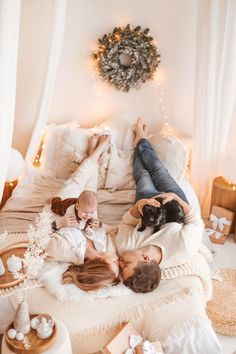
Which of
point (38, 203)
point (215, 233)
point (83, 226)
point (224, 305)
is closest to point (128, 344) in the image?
point (83, 226)

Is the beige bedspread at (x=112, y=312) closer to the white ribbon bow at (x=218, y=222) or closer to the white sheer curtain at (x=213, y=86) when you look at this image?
the white ribbon bow at (x=218, y=222)

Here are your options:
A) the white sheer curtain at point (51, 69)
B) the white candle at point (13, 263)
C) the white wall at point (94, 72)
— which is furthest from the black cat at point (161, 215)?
the white wall at point (94, 72)

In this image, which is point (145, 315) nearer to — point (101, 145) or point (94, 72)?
point (101, 145)

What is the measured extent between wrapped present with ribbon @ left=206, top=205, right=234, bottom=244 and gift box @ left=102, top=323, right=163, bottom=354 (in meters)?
1.55

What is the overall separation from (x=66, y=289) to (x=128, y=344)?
0.41 metres

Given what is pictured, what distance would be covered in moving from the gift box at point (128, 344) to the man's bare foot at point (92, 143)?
63.6 inches

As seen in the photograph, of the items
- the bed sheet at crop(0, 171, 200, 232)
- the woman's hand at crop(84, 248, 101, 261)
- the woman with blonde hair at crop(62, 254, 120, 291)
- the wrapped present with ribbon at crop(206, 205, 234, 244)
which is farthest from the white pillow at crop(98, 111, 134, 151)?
the woman with blonde hair at crop(62, 254, 120, 291)

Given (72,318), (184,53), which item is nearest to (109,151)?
(184,53)

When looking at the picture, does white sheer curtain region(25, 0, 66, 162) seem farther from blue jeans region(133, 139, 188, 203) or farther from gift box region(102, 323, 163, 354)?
gift box region(102, 323, 163, 354)

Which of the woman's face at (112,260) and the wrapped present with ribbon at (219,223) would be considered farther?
the wrapped present with ribbon at (219,223)

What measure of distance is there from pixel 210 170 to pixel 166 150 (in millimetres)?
418

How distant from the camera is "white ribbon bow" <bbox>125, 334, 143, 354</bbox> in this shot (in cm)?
180

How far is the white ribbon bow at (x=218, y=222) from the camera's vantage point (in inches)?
127

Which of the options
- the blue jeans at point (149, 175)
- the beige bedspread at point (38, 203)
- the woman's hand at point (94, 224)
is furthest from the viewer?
the blue jeans at point (149, 175)
